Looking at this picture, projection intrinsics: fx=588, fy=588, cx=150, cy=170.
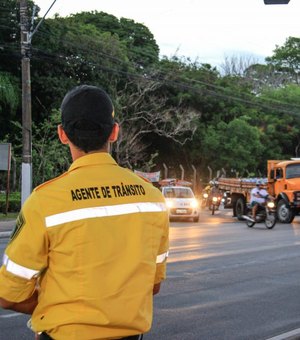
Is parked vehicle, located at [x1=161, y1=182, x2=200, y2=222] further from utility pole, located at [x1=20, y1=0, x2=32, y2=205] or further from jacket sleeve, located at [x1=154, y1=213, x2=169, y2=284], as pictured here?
jacket sleeve, located at [x1=154, y1=213, x2=169, y2=284]

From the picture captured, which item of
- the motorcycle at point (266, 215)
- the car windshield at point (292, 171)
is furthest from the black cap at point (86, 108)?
the car windshield at point (292, 171)

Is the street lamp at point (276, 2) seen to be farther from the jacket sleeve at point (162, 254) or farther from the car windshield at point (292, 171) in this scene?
the car windshield at point (292, 171)

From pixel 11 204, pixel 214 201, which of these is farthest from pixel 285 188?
pixel 11 204

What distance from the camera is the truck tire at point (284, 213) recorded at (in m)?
23.6

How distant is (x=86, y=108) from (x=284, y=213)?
2217 centimetres

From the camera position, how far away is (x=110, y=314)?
2.23 meters

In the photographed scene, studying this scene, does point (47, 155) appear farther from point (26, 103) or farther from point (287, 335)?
point (287, 335)

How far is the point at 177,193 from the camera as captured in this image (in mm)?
24578

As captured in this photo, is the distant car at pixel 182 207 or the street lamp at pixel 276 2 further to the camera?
the distant car at pixel 182 207

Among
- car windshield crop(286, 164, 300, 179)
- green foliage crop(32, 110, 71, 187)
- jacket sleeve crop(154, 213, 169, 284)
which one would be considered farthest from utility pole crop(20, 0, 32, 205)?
jacket sleeve crop(154, 213, 169, 284)

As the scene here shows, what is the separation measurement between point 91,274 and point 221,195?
1088 inches

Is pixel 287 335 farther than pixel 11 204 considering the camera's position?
No

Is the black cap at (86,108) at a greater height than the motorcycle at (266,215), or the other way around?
the black cap at (86,108)

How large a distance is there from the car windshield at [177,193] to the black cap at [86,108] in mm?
21795
